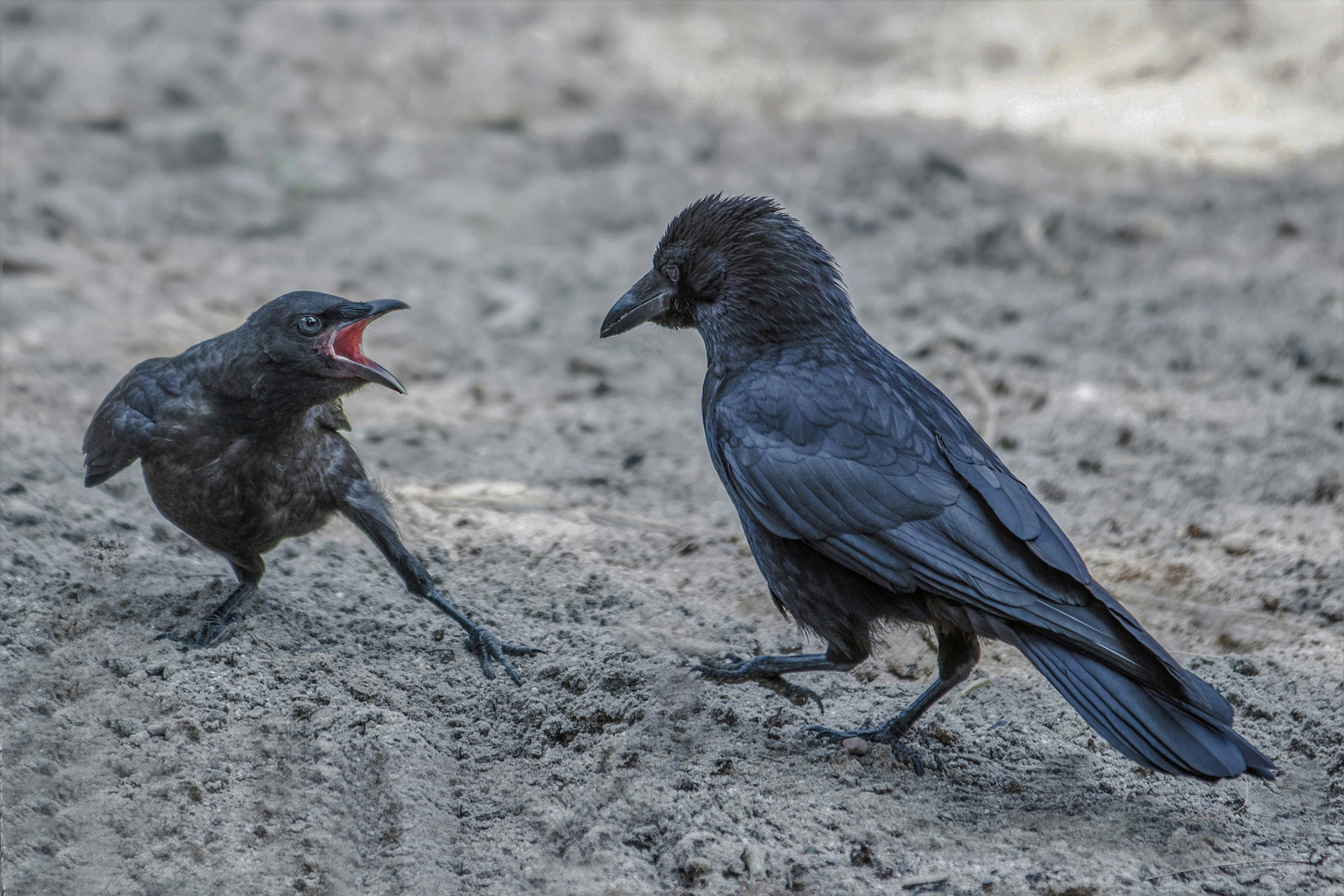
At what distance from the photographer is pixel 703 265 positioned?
3.65 m

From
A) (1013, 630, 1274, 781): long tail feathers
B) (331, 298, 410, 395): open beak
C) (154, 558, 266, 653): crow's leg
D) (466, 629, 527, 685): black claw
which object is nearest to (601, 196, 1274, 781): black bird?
(1013, 630, 1274, 781): long tail feathers

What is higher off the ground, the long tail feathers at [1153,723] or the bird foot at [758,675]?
the long tail feathers at [1153,723]

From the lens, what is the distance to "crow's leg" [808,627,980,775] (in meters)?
3.20

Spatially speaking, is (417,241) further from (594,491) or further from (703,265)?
(703,265)

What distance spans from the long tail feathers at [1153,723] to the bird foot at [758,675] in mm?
788

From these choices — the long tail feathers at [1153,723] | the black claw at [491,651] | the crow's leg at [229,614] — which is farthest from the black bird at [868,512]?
the crow's leg at [229,614]

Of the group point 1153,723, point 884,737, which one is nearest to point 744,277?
point 884,737

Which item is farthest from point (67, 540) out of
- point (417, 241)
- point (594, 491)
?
point (417, 241)

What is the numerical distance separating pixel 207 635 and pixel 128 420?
65cm

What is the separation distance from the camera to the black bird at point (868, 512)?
2752 millimetres

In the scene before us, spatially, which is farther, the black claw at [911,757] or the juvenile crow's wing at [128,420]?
the juvenile crow's wing at [128,420]

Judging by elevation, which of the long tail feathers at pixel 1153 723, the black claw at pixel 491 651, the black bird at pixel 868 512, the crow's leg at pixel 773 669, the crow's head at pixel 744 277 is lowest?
the black claw at pixel 491 651

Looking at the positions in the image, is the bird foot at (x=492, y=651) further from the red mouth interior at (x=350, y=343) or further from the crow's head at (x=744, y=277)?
the crow's head at (x=744, y=277)

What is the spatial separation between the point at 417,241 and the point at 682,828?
16.5 feet
